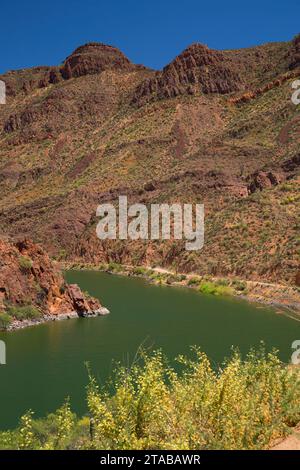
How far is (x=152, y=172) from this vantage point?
106062mm

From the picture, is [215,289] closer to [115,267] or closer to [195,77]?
[115,267]

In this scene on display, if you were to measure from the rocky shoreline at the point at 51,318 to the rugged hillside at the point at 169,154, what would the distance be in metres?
20.1

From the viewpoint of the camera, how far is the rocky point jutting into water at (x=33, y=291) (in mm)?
39625

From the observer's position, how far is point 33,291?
41406 millimetres

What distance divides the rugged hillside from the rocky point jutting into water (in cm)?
2212

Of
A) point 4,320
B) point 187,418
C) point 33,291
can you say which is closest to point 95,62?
point 33,291

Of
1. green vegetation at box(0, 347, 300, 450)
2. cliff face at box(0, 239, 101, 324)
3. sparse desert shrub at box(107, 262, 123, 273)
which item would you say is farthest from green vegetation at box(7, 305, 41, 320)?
sparse desert shrub at box(107, 262, 123, 273)

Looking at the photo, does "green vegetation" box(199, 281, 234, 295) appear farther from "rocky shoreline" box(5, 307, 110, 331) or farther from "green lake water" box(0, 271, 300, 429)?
"rocky shoreline" box(5, 307, 110, 331)

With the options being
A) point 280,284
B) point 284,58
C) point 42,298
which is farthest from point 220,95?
point 42,298

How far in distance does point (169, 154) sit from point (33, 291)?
72.2 metres

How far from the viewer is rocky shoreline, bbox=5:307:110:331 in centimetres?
3744

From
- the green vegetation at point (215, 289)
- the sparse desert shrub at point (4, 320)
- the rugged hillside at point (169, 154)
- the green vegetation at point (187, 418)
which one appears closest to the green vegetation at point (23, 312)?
the sparse desert shrub at point (4, 320)
